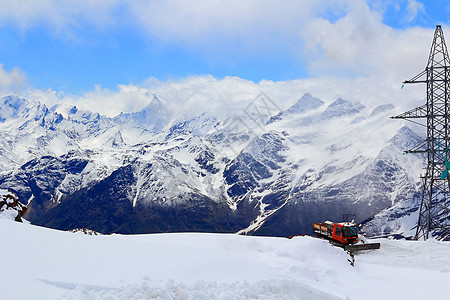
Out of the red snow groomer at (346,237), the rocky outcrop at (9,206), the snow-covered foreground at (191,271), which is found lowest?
the snow-covered foreground at (191,271)

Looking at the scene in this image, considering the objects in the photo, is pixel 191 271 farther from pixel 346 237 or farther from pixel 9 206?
pixel 346 237

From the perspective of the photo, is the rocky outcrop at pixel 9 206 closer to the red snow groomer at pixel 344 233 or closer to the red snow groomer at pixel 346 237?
the red snow groomer at pixel 346 237

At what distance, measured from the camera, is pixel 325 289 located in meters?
22.3

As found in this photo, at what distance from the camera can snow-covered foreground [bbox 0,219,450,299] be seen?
663 inches

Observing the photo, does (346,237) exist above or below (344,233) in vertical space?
below

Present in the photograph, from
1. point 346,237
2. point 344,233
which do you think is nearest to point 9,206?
point 344,233

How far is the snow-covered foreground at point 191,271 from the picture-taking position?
16844 mm

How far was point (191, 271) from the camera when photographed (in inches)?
803

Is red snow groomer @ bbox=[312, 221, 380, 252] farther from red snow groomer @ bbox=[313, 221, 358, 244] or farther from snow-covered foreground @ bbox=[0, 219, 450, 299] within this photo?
snow-covered foreground @ bbox=[0, 219, 450, 299]

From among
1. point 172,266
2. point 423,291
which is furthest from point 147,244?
point 423,291

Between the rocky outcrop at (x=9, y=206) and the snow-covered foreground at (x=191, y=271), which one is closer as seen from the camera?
the snow-covered foreground at (x=191, y=271)

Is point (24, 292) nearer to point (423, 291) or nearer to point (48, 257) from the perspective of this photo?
point (48, 257)

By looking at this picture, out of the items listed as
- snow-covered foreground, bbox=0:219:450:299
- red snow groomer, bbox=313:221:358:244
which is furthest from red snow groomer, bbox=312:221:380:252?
snow-covered foreground, bbox=0:219:450:299

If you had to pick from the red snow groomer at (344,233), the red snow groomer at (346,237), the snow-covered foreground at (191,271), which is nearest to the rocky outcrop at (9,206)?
the snow-covered foreground at (191,271)
